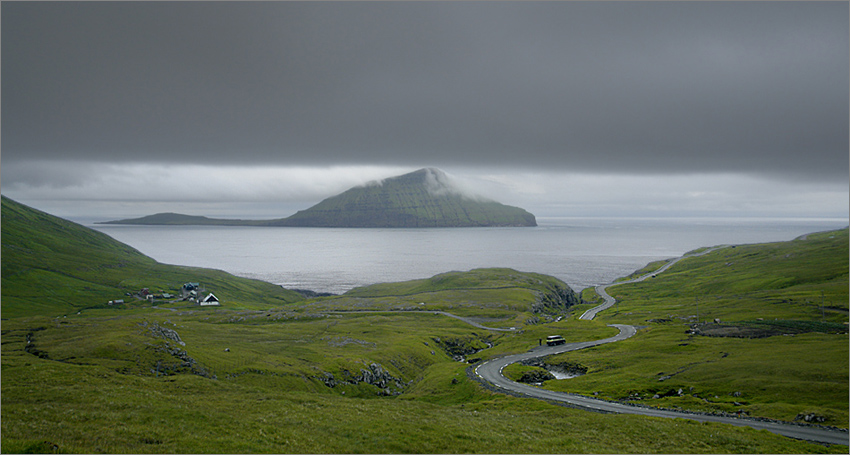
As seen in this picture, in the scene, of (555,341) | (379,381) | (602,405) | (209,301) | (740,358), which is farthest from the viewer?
(209,301)

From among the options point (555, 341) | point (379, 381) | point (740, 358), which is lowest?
point (379, 381)

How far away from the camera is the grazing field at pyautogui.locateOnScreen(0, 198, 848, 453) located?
3156 cm

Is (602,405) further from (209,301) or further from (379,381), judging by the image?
(209,301)

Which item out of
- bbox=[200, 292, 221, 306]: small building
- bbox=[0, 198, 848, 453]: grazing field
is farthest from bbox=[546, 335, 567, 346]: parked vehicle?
bbox=[200, 292, 221, 306]: small building

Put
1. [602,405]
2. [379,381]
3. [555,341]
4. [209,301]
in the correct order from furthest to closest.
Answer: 1. [209,301]
2. [555,341]
3. [379,381]
4. [602,405]

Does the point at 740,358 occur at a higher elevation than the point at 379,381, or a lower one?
higher

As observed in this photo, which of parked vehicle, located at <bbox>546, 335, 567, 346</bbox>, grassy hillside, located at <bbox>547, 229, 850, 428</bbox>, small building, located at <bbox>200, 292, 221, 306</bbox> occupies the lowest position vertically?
small building, located at <bbox>200, 292, 221, 306</bbox>

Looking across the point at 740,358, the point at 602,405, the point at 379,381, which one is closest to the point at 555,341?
the point at 740,358

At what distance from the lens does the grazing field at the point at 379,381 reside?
104ft

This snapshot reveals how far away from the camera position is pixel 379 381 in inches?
3452

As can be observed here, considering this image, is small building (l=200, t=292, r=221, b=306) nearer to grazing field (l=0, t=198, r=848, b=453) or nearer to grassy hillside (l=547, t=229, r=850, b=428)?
grazing field (l=0, t=198, r=848, b=453)

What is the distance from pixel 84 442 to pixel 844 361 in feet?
321

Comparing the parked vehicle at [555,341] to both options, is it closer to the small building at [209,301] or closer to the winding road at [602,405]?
the winding road at [602,405]

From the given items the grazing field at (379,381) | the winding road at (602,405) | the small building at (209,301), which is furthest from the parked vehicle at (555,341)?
the small building at (209,301)
